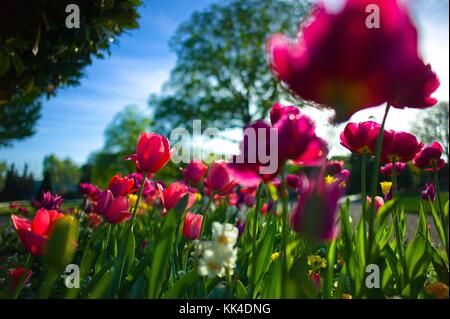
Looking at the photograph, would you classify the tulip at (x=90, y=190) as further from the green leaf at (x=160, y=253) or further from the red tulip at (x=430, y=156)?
the red tulip at (x=430, y=156)

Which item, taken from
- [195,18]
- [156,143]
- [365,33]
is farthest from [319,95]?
[195,18]

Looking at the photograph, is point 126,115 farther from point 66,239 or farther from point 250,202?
point 66,239

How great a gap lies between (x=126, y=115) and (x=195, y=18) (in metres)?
20.8

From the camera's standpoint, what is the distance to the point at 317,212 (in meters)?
0.62

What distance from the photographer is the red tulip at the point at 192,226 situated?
1567mm

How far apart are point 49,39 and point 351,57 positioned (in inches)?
139

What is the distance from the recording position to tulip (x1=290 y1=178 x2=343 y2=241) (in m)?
0.62

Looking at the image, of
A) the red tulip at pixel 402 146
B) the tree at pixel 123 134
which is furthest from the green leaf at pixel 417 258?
the tree at pixel 123 134

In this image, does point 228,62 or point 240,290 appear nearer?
point 240,290

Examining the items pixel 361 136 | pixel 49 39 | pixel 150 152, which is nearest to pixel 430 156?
pixel 361 136

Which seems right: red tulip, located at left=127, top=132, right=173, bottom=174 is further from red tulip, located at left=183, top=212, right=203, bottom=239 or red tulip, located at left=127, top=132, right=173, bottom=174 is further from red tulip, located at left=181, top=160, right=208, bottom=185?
red tulip, located at left=181, top=160, right=208, bottom=185

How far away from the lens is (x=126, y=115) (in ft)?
133

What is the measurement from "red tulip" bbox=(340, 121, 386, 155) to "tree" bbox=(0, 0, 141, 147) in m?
2.56

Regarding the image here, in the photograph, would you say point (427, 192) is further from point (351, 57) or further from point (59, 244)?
point (59, 244)
